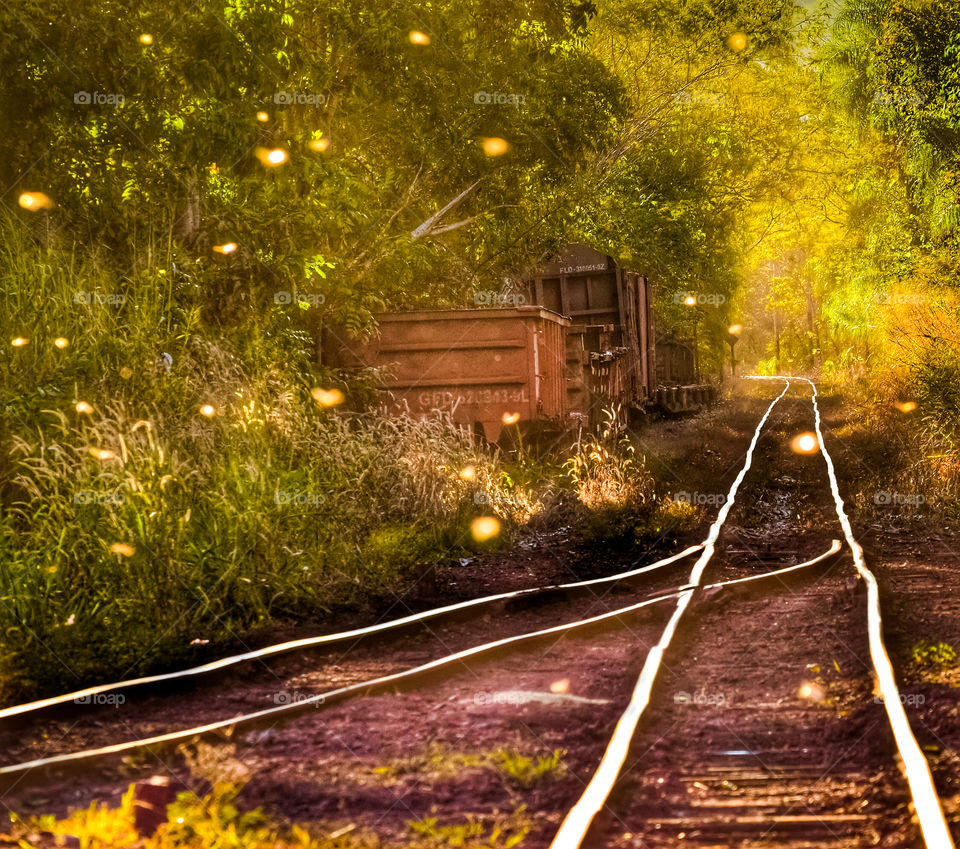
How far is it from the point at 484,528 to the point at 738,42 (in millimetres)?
21015

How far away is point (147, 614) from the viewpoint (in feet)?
20.9

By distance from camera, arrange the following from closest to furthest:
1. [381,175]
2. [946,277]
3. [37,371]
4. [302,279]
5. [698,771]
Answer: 1. [698,771]
2. [37,371]
3. [302,279]
4. [381,175]
5. [946,277]

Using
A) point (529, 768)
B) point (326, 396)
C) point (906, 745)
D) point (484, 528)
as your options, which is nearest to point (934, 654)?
point (906, 745)

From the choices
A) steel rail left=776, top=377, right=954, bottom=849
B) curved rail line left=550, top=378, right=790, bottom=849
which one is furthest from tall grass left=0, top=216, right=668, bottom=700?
steel rail left=776, top=377, right=954, bottom=849

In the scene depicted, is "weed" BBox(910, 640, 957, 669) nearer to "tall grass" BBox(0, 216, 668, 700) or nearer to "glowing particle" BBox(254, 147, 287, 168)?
"tall grass" BBox(0, 216, 668, 700)

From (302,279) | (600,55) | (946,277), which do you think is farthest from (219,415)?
(600,55)

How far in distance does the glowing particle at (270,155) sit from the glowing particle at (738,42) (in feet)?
63.5

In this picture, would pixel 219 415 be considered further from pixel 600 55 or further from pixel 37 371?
pixel 600 55

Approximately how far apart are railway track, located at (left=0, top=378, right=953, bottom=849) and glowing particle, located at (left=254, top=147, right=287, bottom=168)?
18.1 ft

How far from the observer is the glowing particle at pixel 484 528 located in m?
9.26

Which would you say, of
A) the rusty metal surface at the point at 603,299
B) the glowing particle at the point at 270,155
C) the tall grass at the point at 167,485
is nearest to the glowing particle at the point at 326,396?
the tall grass at the point at 167,485

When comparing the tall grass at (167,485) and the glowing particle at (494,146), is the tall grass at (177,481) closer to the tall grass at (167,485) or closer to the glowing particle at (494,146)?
the tall grass at (167,485)

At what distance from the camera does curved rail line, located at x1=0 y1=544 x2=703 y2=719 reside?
496 cm

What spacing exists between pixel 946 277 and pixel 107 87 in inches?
509
